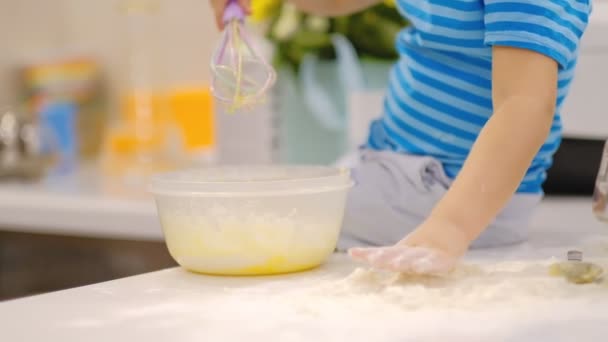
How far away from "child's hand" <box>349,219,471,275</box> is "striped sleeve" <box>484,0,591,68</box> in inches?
6.0

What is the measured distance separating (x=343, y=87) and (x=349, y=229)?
57 cm

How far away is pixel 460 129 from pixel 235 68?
0.23 metres

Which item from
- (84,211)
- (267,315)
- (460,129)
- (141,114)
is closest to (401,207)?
(460,129)

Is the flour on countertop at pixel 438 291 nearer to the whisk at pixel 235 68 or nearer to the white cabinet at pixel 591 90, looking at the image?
the whisk at pixel 235 68

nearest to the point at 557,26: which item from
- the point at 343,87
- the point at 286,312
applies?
the point at 286,312

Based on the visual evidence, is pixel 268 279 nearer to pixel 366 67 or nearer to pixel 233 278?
pixel 233 278

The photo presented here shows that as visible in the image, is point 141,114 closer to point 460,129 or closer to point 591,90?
point 591,90

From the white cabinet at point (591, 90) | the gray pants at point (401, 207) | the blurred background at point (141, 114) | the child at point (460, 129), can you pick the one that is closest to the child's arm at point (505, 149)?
the child at point (460, 129)

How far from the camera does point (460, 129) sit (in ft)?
2.92

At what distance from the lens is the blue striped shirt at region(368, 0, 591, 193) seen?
750 millimetres

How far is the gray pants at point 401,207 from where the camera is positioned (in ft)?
2.95

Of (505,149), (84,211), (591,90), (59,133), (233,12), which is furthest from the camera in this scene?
(59,133)

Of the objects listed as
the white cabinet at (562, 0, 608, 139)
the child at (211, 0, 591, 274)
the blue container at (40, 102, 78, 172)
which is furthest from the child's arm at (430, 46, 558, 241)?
the blue container at (40, 102, 78, 172)

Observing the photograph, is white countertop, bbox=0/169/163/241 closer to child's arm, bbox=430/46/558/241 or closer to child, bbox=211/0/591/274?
child, bbox=211/0/591/274
